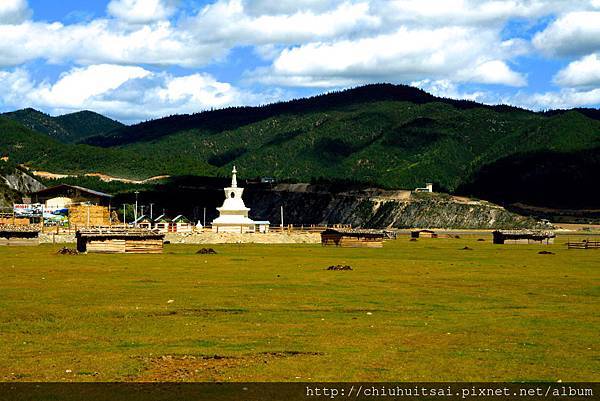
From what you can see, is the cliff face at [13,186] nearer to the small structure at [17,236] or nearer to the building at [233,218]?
the building at [233,218]

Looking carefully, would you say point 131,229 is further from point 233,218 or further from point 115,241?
point 233,218

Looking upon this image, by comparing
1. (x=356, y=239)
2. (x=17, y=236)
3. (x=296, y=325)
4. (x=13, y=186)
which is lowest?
(x=296, y=325)

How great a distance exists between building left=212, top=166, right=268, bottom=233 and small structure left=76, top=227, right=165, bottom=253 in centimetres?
3481

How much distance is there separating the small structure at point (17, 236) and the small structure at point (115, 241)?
687 inches

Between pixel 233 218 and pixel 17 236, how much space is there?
33452mm

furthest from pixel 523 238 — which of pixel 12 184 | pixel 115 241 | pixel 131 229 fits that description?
pixel 12 184

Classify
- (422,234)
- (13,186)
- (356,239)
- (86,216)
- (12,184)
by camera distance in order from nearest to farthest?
(356,239) < (86,216) < (422,234) < (13,186) < (12,184)

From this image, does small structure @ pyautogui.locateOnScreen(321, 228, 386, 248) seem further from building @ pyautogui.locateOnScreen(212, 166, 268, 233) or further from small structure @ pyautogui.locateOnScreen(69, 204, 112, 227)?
small structure @ pyautogui.locateOnScreen(69, 204, 112, 227)

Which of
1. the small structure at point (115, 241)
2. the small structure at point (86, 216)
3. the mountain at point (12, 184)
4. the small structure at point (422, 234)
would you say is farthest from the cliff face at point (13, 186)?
the small structure at point (115, 241)

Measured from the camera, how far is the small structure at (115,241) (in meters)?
78.4

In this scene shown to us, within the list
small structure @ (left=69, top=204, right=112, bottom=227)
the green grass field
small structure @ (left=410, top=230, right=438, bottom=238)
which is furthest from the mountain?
the green grass field

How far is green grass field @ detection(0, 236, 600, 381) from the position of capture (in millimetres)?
22194

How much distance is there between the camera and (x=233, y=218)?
399ft

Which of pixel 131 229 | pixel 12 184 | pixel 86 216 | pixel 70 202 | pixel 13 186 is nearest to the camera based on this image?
pixel 131 229
